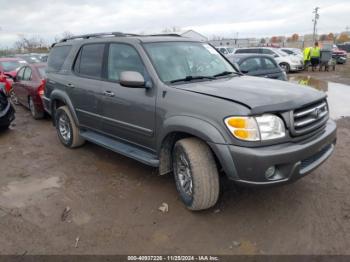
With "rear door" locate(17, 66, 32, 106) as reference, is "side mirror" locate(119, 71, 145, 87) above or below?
above

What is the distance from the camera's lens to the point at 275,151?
2932 millimetres

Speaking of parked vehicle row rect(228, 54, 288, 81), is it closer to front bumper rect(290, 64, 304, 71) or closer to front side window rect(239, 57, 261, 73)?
front side window rect(239, 57, 261, 73)

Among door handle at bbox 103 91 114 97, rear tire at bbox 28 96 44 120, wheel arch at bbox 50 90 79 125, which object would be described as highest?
door handle at bbox 103 91 114 97

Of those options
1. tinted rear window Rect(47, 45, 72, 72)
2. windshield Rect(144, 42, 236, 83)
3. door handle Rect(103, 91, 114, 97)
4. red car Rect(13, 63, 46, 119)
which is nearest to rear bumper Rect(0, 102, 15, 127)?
red car Rect(13, 63, 46, 119)

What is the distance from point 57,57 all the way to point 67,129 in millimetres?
1379

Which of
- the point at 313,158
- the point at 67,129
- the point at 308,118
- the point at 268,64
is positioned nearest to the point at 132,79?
the point at 308,118

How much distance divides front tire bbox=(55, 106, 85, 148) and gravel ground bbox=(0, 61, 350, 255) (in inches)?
28.9

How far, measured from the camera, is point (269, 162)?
9.52ft

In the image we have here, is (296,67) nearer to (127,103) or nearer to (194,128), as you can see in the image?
(127,103)

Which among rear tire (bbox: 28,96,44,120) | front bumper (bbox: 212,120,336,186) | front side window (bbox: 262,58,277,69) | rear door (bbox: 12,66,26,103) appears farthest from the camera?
front side window (bbox: 262,58,277,69)

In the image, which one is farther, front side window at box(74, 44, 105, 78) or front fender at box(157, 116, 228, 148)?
front side window at box(74, 44, 105, 78)

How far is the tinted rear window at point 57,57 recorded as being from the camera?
5.75m

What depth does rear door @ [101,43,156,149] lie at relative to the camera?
3.84m

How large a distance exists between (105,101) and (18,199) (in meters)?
1.69
